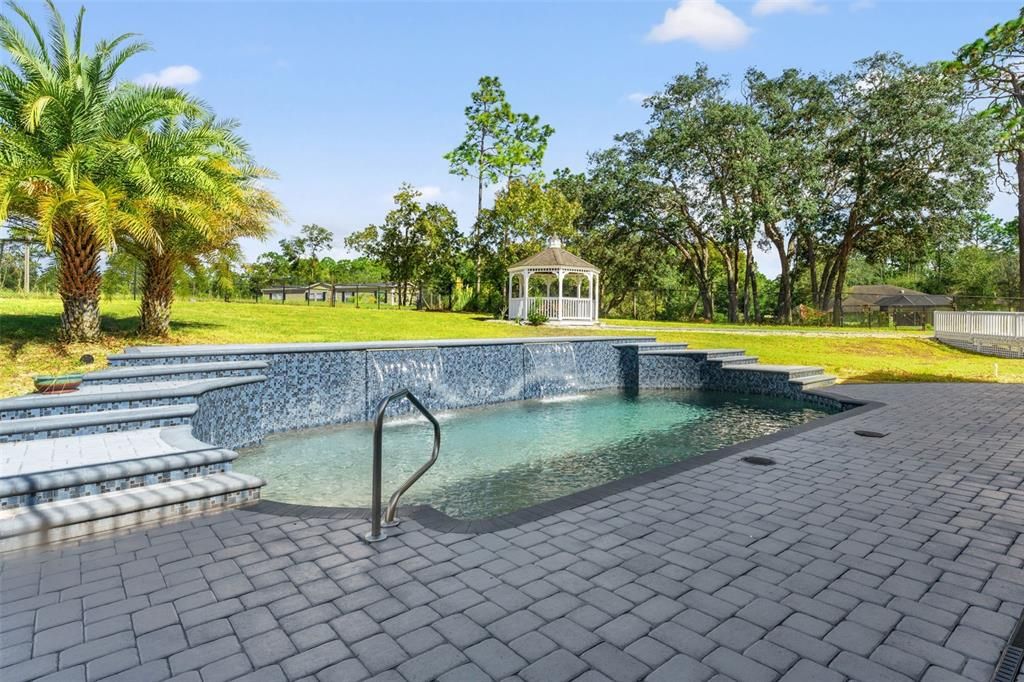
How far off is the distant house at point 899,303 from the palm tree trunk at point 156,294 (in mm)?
33586

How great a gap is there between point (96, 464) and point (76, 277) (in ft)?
22.8

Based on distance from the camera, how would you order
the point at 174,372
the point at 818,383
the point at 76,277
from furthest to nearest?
1. the point at 818,383
2. the point at 76,277
3. the point at 174,372

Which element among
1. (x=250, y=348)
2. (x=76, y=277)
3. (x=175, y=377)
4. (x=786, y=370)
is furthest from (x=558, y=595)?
(x=786, y=370)

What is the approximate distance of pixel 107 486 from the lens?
387 cm

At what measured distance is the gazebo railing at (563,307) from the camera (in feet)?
69.8

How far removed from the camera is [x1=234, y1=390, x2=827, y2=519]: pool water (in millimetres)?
5305

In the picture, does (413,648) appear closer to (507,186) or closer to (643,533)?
(643,533)

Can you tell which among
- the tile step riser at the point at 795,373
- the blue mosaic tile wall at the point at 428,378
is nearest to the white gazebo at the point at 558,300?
the blue mosaic tile wall at the point at 428,378

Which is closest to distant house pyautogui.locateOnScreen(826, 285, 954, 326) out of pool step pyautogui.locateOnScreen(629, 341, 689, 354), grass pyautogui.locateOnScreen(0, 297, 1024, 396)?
grass pyautogui.locateOnScreen(0, 297, 1024, 396)

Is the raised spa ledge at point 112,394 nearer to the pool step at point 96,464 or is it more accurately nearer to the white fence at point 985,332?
the pool step at point 96,464

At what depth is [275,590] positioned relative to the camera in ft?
9.29

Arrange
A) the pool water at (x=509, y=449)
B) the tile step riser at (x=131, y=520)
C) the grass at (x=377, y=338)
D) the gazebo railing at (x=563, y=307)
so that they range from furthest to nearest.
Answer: the gazebo railing at (x=563, y=307) < the grass at (x=377, y=338) < the pool water at (x=509, y=449) < the tile step riser at (x=131, y=520)

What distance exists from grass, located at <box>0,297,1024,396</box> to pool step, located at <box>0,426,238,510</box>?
11.8 feet

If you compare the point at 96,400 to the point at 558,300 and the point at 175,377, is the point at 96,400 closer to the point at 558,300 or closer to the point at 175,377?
the point at 175,377
